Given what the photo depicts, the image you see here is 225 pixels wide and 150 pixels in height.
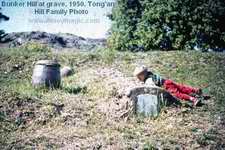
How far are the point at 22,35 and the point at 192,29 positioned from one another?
1001cm

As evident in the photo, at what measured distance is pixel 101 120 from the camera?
654 cm

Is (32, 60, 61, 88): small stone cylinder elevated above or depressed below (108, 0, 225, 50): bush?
below

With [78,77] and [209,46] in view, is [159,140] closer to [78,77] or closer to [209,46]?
[78,77]

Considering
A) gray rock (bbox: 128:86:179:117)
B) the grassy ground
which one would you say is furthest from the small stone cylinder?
gray rock (bbox: 128:86:179:117)

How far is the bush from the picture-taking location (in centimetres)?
1705

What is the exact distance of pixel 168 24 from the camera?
18.2m

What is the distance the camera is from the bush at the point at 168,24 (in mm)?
17047

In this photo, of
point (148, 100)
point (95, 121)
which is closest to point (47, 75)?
point (95, 121)

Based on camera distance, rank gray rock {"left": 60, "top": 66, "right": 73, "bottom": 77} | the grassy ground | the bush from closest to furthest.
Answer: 1. the grassy ground
2. gray rock {"left": 60, "top": 66, "right": 73, "bottom": 77}
3. the bush

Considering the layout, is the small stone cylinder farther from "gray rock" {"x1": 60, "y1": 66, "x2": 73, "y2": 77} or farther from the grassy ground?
"gray rock" {"x1": 60, "y1": 66, "x2": 73, "y2": 77}

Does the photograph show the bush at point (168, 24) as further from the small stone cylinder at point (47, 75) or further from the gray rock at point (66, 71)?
the small stone cylinder at point (47, 75)

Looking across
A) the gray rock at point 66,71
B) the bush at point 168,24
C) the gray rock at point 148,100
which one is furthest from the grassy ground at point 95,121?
the bush at point 168,24

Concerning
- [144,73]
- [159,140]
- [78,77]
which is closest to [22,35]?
[78,77]

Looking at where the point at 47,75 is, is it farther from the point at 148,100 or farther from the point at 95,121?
the point at 148,100
